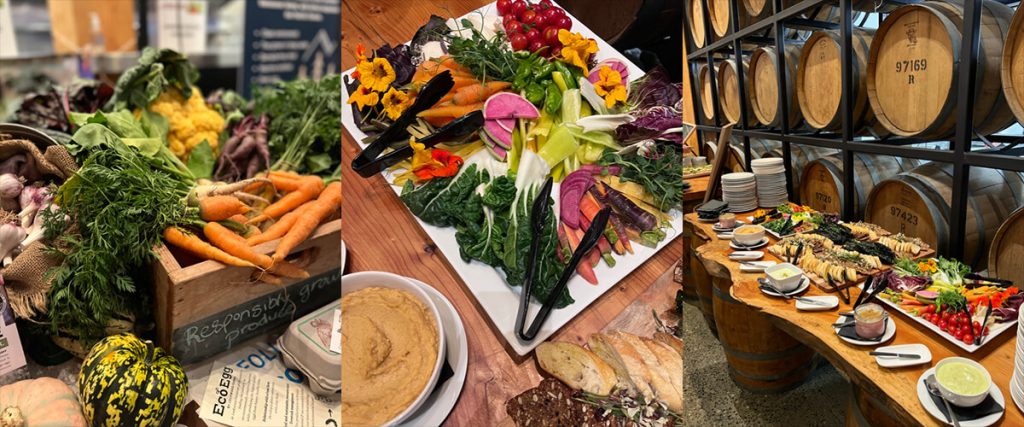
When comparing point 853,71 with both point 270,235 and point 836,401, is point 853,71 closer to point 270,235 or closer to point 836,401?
point 836,401

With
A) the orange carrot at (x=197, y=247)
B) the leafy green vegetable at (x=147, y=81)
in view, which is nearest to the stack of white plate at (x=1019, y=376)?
the orange carrot at (x=197, y=247)

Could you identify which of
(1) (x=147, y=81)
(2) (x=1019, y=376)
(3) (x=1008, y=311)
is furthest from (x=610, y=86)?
(1) (x=147, y=81)

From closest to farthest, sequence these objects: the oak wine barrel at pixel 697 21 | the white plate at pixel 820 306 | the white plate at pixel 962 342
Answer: the white plate at pixel 962 342
the white plate at pixel 820 306
the oak wine barrel at pixel 697 21

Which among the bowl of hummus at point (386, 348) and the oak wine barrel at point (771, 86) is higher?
the oak wine barrel at point (771, 86)

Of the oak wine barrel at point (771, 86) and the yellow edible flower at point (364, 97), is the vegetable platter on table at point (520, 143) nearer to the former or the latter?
the yellow edible flower at point (364, 97)

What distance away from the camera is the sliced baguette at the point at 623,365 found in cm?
108

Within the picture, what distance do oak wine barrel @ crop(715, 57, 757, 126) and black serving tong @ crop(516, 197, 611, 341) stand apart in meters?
1.50

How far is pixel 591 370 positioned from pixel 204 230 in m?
1.10

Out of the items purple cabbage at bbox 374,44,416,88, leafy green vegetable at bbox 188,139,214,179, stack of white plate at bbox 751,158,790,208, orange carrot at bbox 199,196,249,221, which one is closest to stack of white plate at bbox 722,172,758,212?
stack of white plate at bbox 751,158,790,208

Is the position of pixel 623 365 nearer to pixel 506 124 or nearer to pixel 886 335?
pixel 506 124

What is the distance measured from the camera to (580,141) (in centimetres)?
112

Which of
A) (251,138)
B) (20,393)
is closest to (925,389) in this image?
(20,393)

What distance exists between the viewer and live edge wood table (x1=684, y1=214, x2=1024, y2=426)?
134cm

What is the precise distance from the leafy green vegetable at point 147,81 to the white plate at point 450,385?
5.41 feet
